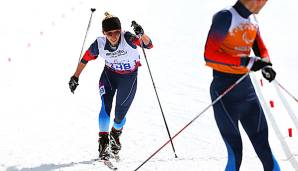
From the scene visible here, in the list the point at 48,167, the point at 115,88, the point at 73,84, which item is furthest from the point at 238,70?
the point at 48,167

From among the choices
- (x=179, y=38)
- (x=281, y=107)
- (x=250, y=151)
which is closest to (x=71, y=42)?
(x=179, y=38)

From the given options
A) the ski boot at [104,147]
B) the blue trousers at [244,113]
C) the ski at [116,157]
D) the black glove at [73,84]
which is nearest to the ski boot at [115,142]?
the ski at [116,157]

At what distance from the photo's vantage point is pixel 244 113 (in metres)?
4.43

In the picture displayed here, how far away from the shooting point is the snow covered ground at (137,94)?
21.6ft

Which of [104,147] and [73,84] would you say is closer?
[73,84]

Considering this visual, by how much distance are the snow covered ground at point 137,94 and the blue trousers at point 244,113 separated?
1.65 metres

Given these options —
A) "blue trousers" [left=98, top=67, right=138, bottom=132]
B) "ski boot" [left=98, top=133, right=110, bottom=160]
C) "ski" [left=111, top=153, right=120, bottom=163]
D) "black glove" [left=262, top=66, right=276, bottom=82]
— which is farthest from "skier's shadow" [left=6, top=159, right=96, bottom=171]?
"black glove" [left=262, top=66, right=276, bottom=82]

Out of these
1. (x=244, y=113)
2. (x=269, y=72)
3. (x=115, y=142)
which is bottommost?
(x=115, y=142)

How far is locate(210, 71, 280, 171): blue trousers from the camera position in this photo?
4.39 m

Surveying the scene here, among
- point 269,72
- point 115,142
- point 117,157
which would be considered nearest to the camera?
point 269,72

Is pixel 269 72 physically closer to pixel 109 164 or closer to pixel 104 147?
pixel 109 164

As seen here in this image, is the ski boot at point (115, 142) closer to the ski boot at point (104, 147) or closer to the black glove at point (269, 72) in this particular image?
the ski boot at point (104, 147)

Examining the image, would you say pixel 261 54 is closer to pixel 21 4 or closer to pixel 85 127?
pixel 85 127

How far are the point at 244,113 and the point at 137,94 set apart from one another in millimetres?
5336
